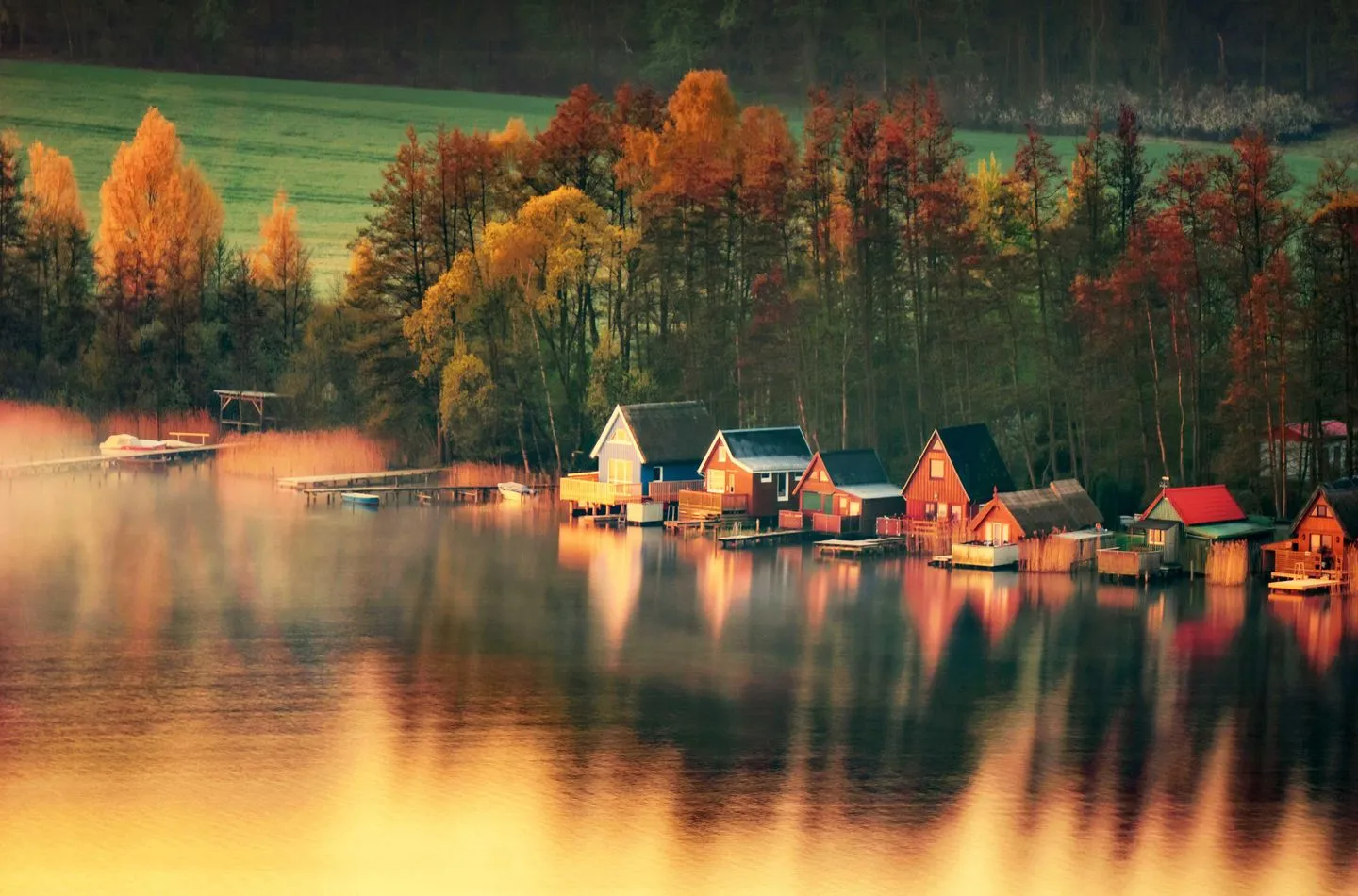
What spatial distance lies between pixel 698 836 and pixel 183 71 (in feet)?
435

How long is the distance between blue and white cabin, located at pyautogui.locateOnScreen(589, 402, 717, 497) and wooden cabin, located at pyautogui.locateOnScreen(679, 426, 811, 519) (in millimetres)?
2707

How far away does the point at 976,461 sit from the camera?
91000mm

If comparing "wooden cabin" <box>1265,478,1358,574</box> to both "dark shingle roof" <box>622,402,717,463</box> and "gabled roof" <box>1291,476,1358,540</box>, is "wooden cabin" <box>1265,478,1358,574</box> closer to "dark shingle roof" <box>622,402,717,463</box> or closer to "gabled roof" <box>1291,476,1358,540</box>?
"gabled roof" <box>1291,476,1358,540</box>

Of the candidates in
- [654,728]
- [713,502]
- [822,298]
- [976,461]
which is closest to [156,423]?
[822,298]

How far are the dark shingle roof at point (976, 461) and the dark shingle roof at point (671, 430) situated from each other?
50.1 ft

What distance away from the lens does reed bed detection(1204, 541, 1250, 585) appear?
268 ft

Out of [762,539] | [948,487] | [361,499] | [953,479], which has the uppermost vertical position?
[953,479]

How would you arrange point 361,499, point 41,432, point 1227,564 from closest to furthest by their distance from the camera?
point 1227,564 → point 361,499 → point 41,432

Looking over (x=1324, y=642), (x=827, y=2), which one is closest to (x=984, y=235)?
(x=1324, y=642)

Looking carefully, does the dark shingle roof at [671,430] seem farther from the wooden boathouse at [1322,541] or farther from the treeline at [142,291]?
the treeline at [142,291]

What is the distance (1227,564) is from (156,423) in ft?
233

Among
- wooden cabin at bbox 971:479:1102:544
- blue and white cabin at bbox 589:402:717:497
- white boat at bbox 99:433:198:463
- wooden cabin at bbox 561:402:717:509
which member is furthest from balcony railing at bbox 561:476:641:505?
white boat at bbox 99:433:198:463

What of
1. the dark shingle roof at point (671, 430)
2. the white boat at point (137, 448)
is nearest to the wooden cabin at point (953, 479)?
the dark shingle roof at point (671, 430)

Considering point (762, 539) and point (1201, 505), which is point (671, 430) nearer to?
point (762, 539)
